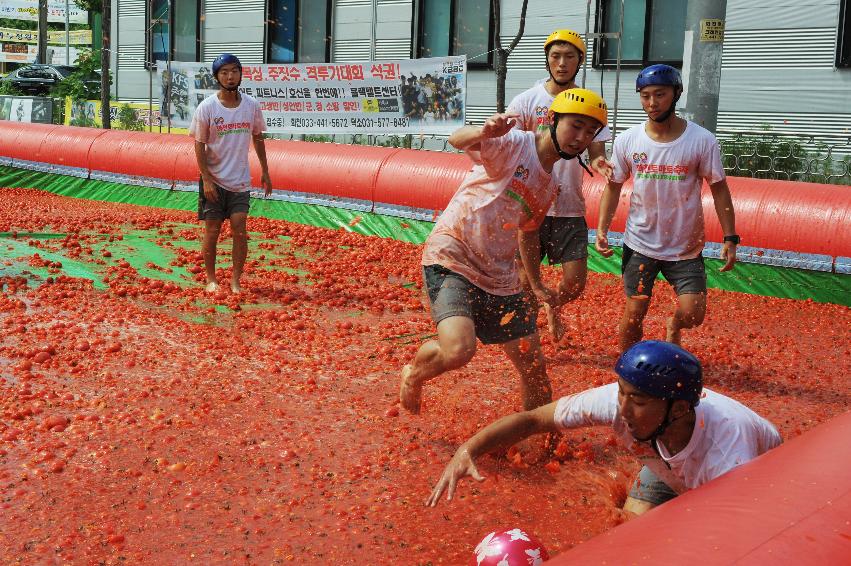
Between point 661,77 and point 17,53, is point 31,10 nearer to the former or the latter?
point 17,53

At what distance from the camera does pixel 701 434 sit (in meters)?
3.93

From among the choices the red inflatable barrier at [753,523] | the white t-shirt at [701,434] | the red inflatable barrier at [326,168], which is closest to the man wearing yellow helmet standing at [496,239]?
the white t-shirt at [701,434]

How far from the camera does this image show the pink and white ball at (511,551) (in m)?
3.94

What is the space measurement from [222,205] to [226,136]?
669mm

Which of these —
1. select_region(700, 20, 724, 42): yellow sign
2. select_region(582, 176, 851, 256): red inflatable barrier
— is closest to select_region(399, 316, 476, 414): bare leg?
select_region(582, 176, 851, 256): red inflatable barrier

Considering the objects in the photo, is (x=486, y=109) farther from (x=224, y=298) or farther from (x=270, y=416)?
(x=270, y=416)

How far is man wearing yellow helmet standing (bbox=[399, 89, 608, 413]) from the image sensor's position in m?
5.23

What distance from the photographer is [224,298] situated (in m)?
9.84

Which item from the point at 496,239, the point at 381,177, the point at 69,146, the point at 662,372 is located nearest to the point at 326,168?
the point at 381,177

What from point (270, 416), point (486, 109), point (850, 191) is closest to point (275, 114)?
point (486, 109)

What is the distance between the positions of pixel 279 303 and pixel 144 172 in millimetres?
8295

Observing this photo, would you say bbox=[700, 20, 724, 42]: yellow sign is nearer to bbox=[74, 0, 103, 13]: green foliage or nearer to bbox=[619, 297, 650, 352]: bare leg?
bbox=[619, 297, 650, 352]: bare leg

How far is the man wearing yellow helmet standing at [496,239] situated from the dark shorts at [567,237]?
198 centimetres

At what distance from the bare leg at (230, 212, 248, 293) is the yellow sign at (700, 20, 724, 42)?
525 cm
